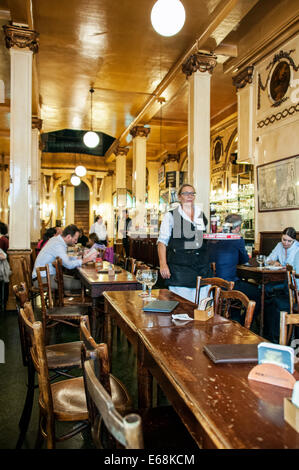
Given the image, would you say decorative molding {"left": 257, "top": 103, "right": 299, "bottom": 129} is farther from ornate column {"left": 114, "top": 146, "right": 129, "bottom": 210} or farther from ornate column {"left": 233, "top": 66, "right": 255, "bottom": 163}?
ornate column {"left": 114, "top": 146, "right": 129, "bottom": 210}

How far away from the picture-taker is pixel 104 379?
134cm

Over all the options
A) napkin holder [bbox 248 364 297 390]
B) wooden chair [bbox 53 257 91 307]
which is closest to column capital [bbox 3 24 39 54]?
wooden chair [bbox 53 257 91 307]

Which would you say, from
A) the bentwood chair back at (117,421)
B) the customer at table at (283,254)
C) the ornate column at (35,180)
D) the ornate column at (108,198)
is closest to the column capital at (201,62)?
the customer at table at (283,254)

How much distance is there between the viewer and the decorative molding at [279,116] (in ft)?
20.0

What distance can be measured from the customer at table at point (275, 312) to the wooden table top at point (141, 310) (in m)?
1.87

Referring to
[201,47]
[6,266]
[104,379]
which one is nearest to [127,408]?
[104,379]

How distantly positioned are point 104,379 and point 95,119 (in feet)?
37.4

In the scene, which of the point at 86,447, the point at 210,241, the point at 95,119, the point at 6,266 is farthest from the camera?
the point at 95,119

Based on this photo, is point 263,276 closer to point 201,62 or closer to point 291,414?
point 291,414

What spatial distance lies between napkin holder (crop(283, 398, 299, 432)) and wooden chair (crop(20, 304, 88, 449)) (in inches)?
37.8

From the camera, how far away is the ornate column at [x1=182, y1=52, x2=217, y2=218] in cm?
653

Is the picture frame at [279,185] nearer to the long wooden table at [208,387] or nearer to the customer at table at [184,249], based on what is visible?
the customer at table at [184,249]
